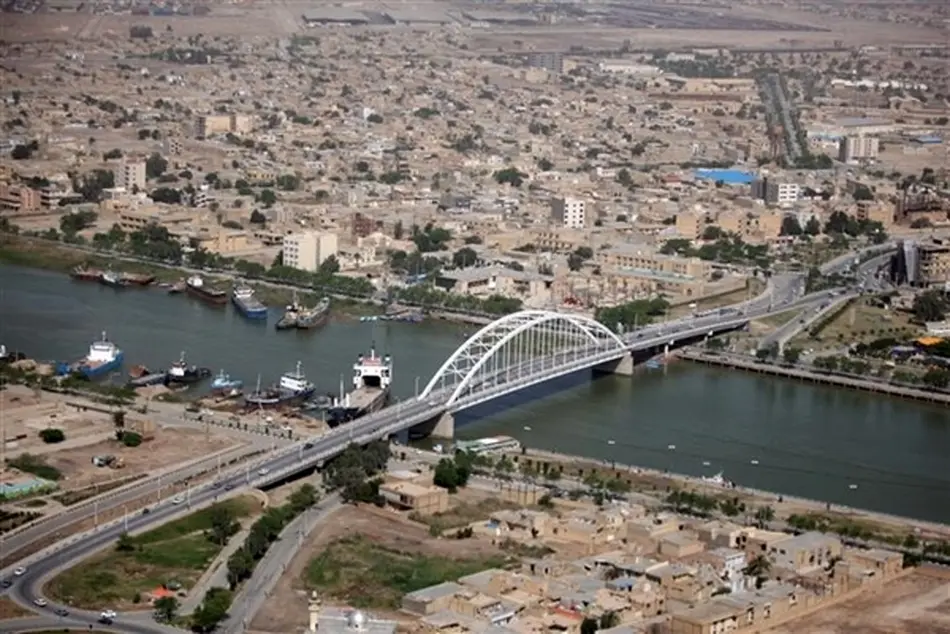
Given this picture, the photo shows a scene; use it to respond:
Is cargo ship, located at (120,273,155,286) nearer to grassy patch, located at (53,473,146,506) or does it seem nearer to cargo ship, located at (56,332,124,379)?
cargo ship, located at (56,332,124,379)

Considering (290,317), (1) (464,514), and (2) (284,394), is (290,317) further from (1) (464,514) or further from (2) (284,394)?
(1) (464,514)

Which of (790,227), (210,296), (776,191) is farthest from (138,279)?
(776,191)

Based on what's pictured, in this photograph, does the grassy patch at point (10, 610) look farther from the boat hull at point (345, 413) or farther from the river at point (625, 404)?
the river at point (625, 404)

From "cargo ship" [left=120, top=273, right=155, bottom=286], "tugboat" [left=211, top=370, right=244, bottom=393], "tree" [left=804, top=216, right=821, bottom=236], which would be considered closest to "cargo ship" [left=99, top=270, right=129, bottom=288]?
"cargo ship" [left=120, top=273, right=155, bottom=286]

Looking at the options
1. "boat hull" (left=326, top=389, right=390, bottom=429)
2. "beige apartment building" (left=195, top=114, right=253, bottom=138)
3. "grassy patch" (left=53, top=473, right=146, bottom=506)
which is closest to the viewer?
"grassy patch" (left=53, top=473, right=146, bottom=506)

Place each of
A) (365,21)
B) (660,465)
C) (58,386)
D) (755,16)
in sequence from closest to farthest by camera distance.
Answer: (660,465), (58,386), (365,21), (755,16)

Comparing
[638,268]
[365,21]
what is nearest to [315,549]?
[638,268]

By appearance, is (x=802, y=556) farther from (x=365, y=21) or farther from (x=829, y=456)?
(x=365, y=21)
